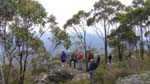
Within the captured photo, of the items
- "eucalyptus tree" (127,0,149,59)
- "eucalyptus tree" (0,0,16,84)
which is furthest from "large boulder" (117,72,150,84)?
"eucalyptus tree" (127,0,149,59)

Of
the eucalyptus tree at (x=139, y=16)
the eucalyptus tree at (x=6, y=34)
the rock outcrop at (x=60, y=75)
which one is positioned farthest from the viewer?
the eucalyptus tree at (x=139, y=16)

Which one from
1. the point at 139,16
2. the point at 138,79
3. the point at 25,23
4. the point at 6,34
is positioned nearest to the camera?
the point at 138,79

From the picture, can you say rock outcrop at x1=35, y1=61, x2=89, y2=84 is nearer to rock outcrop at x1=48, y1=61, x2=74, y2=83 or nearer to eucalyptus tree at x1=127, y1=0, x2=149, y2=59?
rock outcrop at x1=48, y1=61, x2=74, y2=83

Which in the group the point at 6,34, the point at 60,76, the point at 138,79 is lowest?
the point at 60,76

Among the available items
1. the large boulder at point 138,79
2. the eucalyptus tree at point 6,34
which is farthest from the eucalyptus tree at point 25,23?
the large boulder at point 138,79

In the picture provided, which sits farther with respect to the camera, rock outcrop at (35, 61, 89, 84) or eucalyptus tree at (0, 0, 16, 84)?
rock outcrop at (35, 61, 89, 84)

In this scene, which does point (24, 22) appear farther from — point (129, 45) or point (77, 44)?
point (77, 44)

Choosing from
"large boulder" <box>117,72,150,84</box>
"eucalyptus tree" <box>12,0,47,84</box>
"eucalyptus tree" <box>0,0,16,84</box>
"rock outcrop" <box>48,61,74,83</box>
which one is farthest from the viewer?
"rock outcrop" <box>48,61,74,83</box>

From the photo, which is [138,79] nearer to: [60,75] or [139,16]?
[60,75]

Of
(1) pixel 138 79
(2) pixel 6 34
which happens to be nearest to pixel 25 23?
(2) pixel 6 34

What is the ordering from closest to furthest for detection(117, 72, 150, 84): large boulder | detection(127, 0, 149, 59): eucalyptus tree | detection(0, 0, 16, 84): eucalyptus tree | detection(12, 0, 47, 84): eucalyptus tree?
detection(117, 72, 150, 84): large boulder < detection(0, 0, 16, 84): eucalyptus tree < detection(12, 0, 47, 84): eucalyptus tree < detection(127, 0, 149, 59): eucalyptus tree

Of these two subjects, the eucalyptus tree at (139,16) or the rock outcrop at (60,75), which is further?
the eucalyptus tree at (139,16)

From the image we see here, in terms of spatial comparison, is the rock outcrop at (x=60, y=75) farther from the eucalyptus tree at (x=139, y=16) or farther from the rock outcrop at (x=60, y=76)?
the eucalyptus tree at (x=139, y=16)

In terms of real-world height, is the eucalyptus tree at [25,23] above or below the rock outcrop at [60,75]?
above
